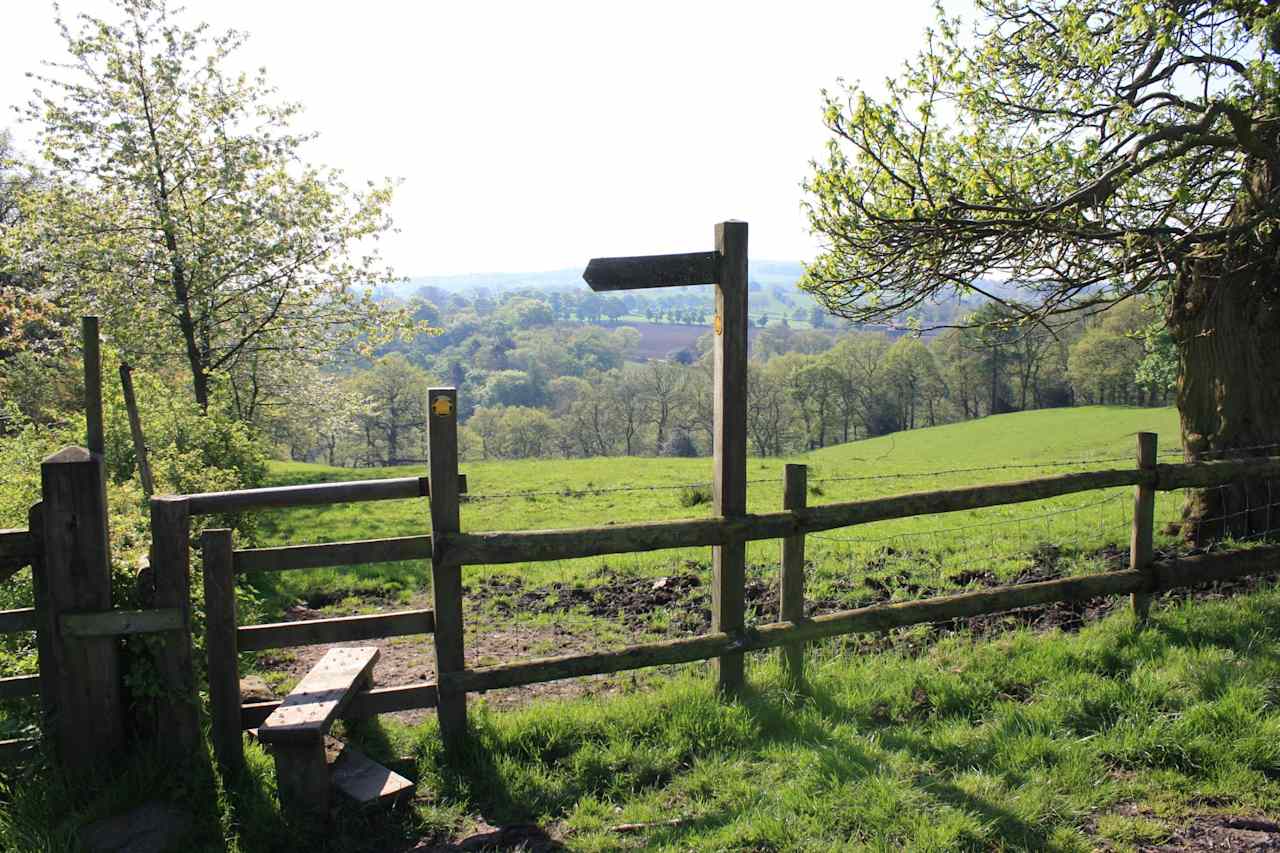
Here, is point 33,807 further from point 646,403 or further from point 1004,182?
point 646,403

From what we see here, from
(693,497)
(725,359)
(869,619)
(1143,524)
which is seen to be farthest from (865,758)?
(693,497)

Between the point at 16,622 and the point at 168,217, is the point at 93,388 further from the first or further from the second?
the point at 168,217

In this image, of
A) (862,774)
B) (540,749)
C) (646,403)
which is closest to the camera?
(862,774)

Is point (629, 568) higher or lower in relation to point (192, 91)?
lower

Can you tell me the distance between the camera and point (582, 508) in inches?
754

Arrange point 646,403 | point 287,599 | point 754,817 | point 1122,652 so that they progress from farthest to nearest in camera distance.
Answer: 1. point 646,403
2. point 287,599
3. point 1122,652
4. point 754,817

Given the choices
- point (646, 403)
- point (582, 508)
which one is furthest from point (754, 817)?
point (646, 403)

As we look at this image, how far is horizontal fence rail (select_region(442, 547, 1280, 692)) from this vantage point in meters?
5.32

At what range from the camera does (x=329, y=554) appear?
5.12 meters

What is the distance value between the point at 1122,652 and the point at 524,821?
4567 mm

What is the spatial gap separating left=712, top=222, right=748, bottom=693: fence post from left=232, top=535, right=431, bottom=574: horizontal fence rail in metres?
1.98

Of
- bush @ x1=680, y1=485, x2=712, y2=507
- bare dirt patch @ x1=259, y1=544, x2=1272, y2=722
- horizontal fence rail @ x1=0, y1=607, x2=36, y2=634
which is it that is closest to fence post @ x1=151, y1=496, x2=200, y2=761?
horizontal fence rail @ x1=0, y1=607, x2=36, y2=634

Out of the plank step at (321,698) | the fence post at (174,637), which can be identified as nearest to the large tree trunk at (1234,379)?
the plank step at (321,698)

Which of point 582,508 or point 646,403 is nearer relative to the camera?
point 582,508
